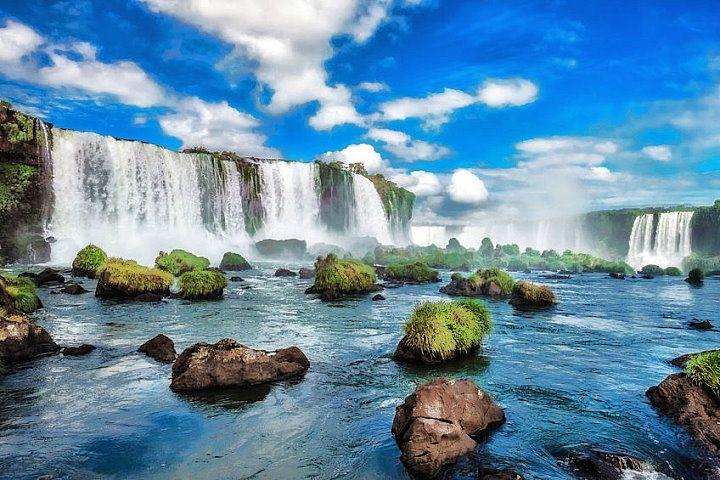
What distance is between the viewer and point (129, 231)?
5094cm

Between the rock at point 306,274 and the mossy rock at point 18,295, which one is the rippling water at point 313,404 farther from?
the rock at point 306,274

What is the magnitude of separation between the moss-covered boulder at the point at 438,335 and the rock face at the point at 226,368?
319 centimetres

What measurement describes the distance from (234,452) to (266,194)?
64.1m

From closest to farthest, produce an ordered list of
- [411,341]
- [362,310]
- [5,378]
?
[5,378] → [411,341] → [362,310]

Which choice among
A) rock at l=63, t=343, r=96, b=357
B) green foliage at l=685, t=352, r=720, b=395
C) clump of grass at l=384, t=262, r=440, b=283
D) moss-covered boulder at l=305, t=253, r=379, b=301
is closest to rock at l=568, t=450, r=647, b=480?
green foliage at l=685, t=352, r=720, b=395

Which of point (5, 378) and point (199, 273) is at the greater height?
point (199, 273)

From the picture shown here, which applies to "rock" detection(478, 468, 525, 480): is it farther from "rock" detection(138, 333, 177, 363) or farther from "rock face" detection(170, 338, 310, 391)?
"rock" detection(138, 333, 177, 363)

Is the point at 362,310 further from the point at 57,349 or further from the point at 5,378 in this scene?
the point at 5,378

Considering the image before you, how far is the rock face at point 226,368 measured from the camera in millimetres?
10453

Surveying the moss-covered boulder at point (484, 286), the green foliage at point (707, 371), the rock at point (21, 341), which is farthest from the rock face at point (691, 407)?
the moss-covered boulder at point (484, 286)

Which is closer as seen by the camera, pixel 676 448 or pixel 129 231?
pixel 676 448

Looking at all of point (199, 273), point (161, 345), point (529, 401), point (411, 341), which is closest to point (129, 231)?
point (199, 273)

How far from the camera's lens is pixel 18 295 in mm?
18938

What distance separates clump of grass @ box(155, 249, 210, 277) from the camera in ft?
115
